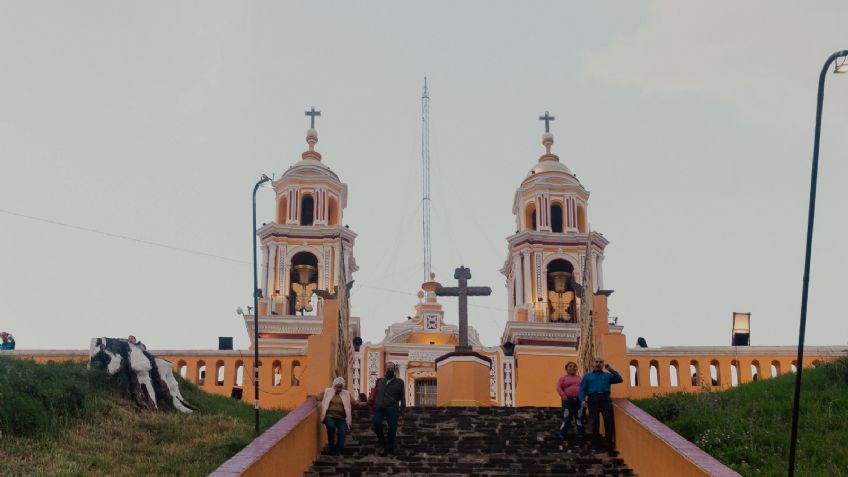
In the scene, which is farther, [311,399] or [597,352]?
[597,352]

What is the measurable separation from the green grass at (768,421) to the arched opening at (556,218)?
2324 centimetres

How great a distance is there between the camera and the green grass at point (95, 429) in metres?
11.9

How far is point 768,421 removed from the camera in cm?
1304

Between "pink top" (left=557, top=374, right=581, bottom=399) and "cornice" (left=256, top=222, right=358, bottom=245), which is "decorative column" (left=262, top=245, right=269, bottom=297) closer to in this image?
"cornice" (left=256, top=222, right=358, bottom=245)

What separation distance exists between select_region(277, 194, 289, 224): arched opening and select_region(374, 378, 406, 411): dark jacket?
25.6 m

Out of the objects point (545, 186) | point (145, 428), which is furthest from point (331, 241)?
point (145, 428)

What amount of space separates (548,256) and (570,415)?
24.1m

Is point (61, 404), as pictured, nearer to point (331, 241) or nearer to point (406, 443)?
point (406, 443)

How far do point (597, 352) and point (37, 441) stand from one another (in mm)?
8372

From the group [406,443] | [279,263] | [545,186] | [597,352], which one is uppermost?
[545,186]

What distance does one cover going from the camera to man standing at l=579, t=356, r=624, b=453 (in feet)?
43.7

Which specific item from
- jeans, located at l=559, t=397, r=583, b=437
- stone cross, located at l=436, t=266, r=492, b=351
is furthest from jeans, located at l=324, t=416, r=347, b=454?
stone cross, located at l=436, t=266, r=492, b=351

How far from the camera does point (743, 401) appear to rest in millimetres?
14180

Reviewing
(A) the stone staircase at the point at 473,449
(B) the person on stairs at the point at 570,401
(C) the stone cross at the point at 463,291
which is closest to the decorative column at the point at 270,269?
(C) the stone cross at the point at 463,291
